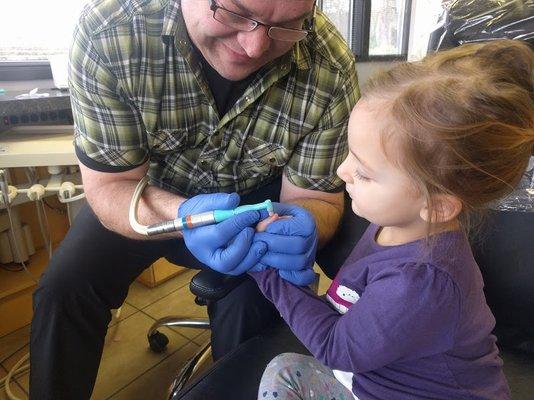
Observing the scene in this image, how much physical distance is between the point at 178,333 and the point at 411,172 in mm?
1191

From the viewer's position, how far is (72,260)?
0.89 m

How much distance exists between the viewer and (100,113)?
847mm

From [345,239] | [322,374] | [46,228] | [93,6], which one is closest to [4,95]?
[46,228]

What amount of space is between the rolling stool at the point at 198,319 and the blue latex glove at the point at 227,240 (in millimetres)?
25

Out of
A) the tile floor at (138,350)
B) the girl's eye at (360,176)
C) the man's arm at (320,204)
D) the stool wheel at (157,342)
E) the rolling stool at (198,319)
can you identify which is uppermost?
the girl's eye at (360,176)

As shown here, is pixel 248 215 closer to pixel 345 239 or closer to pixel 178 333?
pixel 345 239

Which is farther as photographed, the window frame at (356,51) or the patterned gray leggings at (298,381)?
the window frame at (356,51)

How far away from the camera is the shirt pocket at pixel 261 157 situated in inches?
38.1

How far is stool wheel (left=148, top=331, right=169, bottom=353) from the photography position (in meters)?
1.39

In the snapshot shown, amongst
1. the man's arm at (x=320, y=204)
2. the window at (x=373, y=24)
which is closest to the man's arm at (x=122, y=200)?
the man's arm at (x=320, y=204)

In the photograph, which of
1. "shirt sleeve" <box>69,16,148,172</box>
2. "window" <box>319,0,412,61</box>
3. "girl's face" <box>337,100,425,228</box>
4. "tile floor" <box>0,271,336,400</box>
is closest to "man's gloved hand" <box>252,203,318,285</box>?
"girl's face" <box>337,100,425,228</box>

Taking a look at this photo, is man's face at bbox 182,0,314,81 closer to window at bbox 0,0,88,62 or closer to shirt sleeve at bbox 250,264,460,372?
shirt sleeve at bbox 250,264,460,372

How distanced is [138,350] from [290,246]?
944 millimetres

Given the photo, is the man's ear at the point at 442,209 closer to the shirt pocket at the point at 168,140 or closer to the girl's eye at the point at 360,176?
the girl's eye at the point at 360,176
